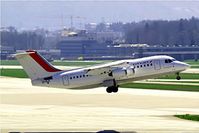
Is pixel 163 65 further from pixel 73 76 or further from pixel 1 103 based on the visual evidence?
pixel 1 103

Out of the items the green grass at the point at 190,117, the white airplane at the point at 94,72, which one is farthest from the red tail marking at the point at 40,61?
the green grass at the point at 190,117

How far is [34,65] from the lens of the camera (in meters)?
75.2

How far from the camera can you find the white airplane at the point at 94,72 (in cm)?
7531

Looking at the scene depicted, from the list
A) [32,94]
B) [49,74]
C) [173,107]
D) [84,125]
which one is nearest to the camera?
[84,125]

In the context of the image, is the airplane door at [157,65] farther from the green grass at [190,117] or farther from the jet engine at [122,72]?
the green grass at [190,117]

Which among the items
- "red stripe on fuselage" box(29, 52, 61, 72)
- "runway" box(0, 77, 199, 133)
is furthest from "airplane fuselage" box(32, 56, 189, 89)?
"runway" box(0, 77, 199, 133)

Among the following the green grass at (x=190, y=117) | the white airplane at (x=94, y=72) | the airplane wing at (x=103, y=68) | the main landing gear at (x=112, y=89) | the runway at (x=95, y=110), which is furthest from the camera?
the main landing gear at (x=112, y=89)

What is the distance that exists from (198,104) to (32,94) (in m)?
20.7

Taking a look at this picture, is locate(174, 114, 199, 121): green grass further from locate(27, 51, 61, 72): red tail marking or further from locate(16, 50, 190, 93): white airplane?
locate(27, 51, 61, 72): red tail marking

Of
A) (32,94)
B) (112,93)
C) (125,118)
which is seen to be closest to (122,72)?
(112,93)

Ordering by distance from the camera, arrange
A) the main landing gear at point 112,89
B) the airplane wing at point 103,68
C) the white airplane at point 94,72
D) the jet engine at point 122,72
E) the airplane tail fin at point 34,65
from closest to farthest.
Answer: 1. the airplane tail fin at point 34,65
2. the white airplane at point 94,72
3. the jet engine at point 122,72
4. the airplane wing at point 103,68
5. the main landing gear at point 112,89

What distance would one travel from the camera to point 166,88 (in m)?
88.6

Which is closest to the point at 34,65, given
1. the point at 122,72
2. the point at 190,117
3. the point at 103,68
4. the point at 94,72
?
the point at 94,72

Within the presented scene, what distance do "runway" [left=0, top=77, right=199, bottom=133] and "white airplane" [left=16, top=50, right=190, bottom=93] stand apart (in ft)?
4.68
